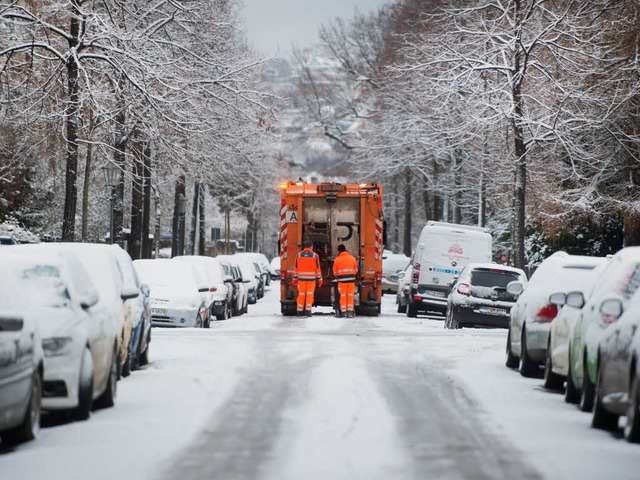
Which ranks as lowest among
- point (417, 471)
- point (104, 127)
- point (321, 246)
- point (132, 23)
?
point (417, 471)

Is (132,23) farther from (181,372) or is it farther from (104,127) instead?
(181,372)

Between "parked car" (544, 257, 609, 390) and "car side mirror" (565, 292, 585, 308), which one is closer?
"car side mirror" (565, 292, 585, 308)

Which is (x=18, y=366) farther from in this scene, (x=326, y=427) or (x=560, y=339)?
(x=560, y=339)

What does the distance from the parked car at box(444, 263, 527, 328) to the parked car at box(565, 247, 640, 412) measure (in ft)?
45.9

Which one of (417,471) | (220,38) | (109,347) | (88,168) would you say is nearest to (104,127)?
(88,168)

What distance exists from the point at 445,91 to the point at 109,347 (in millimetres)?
25513

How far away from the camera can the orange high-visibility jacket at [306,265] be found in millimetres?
30500

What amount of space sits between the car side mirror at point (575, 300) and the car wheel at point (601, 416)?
63.6 inches

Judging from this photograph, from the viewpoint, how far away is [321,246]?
3278 centimetres

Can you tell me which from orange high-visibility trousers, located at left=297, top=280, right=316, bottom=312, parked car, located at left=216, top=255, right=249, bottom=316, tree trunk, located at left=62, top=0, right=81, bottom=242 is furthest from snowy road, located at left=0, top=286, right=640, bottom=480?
parked car, located at left=216, top=255, right=249, bottom=316

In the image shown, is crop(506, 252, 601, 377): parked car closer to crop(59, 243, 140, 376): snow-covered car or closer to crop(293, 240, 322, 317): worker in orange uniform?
crop(59, 243, 140, 376): snow-covered car

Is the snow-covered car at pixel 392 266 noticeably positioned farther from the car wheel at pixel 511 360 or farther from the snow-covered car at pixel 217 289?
the car wheel at pixel 511 360

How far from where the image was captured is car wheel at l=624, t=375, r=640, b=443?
9.77m

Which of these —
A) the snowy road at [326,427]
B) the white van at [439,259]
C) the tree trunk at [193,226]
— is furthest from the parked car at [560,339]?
the tree trunk at [193,226]
